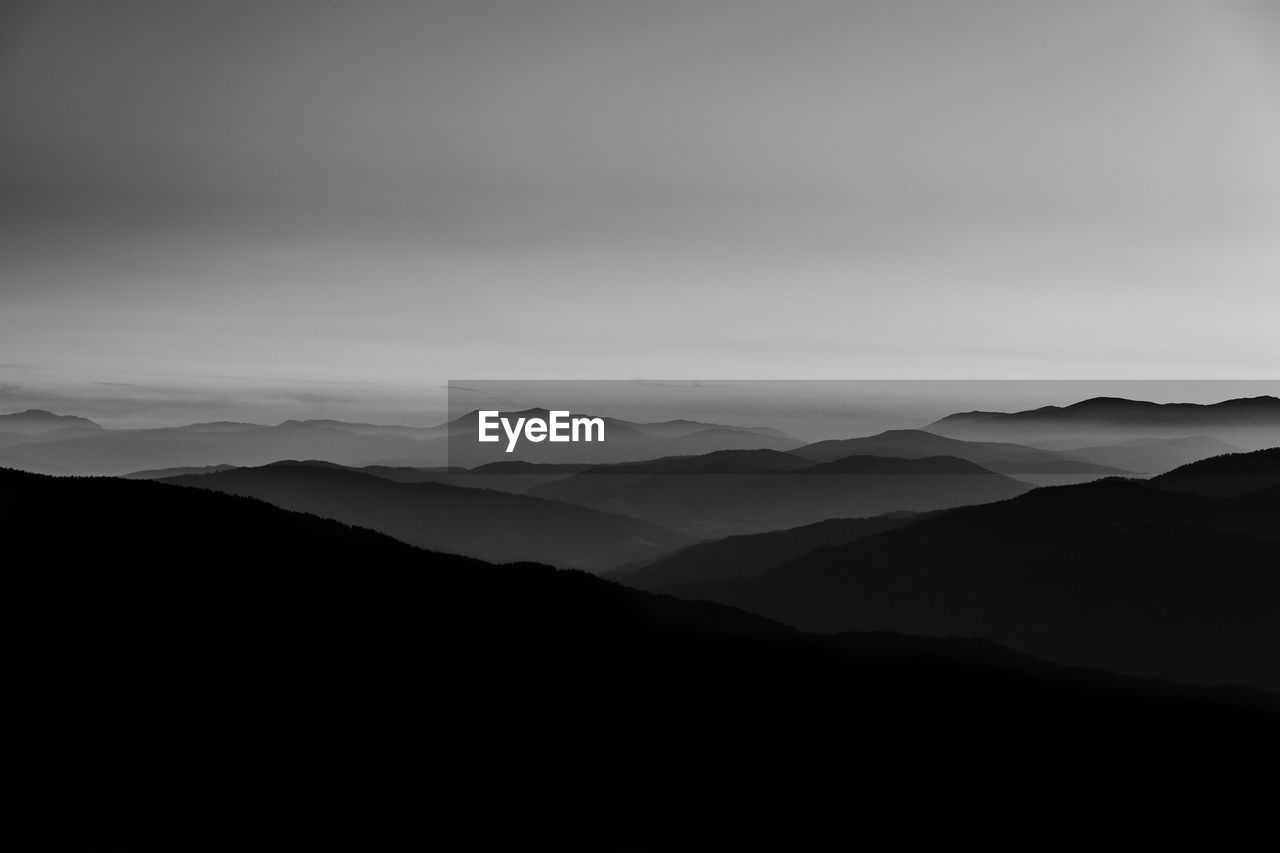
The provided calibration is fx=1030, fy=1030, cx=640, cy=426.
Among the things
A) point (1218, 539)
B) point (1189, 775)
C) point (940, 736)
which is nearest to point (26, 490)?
point (940, 736)

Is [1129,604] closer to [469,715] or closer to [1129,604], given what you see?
[1129,604]

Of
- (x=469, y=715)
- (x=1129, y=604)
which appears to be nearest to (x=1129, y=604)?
(x=1129, y=604)

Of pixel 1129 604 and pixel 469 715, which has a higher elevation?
pixel 469 715

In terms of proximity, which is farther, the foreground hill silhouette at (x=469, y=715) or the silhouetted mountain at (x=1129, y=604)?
the silhouetted mountain at (x=1129, y=604)

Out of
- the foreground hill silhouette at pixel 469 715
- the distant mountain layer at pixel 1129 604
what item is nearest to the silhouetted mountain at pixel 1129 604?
the distant mountain layer at pixel 1129 604

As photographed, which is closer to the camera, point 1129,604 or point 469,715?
point 469,715

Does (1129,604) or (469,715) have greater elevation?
(469,715)

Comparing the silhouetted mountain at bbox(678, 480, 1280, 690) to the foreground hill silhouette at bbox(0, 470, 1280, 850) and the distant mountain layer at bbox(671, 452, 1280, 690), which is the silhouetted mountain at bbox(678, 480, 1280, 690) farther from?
the foreground hill silhouette at bbox(0, 470, 1280, 850)

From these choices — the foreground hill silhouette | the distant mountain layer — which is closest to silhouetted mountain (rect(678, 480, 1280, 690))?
the distant mountain layer

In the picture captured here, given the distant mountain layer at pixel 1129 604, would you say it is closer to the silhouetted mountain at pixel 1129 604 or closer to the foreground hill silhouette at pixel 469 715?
the silhouetted mountain at pixel 1129 604
